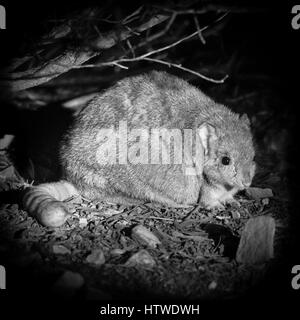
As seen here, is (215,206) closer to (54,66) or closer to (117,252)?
(117,252)

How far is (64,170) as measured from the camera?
16.9ft

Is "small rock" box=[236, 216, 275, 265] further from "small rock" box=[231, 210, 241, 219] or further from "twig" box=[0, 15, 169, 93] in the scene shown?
"twig" box=[0, 15, 169, 93]

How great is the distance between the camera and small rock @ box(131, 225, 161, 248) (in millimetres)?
4238

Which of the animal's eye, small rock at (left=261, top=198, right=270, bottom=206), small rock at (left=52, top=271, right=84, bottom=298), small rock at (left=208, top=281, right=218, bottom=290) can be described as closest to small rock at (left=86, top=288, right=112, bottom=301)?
small rock at (left=52, top=271, right=84, bottom=298)

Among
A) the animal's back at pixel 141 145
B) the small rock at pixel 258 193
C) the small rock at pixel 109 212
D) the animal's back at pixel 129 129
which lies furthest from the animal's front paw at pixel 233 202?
the small rock at pixel 109 212

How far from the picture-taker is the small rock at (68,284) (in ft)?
11.0

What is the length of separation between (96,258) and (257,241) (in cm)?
155

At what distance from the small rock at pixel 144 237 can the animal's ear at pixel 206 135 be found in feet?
4.14

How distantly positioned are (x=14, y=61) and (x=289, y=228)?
3.89 meters

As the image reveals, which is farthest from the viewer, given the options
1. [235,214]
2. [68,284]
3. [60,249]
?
[235,214]

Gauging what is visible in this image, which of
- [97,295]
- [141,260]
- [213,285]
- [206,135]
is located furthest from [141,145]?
[97,295]

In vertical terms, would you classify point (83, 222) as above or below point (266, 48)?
below

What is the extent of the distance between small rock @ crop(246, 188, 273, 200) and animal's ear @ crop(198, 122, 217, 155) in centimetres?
92

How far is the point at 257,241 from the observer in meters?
3.90
